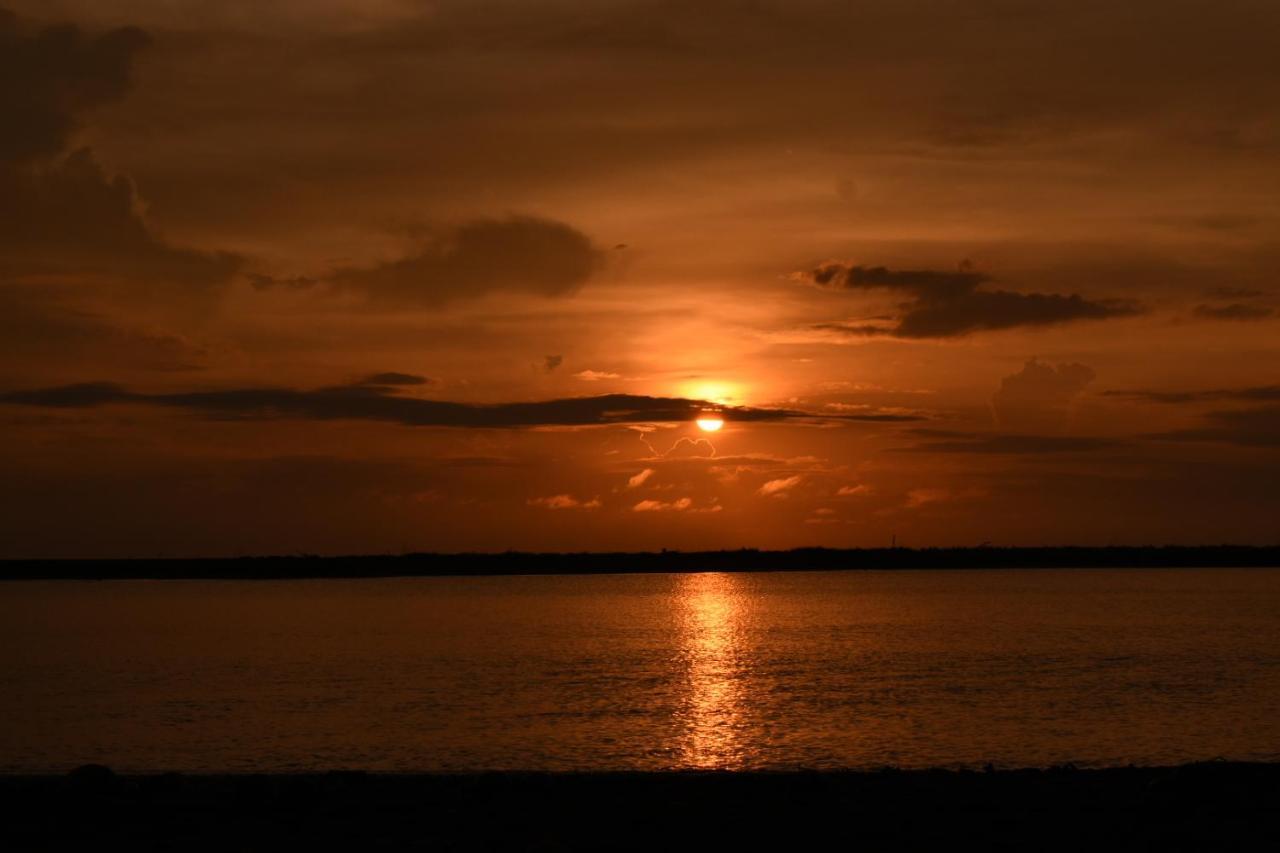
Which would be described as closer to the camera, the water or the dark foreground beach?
the dark foreground beach

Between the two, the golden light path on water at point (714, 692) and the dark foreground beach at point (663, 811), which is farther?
the golden light path on water at point (714, 692)

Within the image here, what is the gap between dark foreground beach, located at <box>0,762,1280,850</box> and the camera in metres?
19.2

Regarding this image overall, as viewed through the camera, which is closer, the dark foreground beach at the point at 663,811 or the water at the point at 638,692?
the dark foreground beach at the point at 663,811

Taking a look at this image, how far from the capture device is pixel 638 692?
50875mm

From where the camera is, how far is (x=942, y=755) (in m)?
33.4

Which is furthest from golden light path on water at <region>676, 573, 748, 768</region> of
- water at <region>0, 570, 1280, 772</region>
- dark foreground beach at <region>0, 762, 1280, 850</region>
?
dark foreground beach at <region>0, 762, 1280, 850</region>

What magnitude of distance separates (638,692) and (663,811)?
29311mm

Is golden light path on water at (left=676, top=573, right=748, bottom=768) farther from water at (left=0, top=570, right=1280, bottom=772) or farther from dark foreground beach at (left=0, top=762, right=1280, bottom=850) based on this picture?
dark foreground beach at (left=0, top=762, right=1280, bottom=850)

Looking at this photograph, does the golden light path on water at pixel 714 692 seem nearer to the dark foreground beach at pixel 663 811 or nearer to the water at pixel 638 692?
the water at pixel 638 692

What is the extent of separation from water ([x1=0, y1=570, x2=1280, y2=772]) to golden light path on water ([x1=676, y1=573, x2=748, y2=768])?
193 millimetres

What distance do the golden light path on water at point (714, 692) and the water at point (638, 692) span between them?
19cm

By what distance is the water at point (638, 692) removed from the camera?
3497 cm

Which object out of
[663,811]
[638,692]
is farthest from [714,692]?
[663,811]

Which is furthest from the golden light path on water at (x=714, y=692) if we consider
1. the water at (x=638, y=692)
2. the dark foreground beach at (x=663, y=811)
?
the dark foreground beach at (x=663, y=811)
